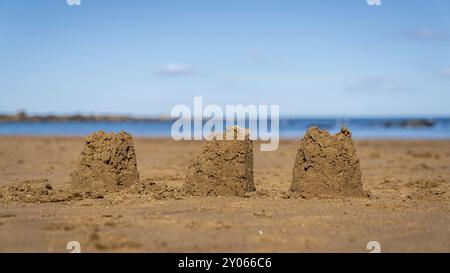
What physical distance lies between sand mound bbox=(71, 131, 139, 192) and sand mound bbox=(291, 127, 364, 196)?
337cm

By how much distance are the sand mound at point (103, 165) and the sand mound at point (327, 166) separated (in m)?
3.37

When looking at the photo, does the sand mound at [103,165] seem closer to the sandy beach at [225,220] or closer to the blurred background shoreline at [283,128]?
the sandy beach at [225,220]

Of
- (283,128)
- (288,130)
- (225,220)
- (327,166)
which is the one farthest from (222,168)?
(283,128)

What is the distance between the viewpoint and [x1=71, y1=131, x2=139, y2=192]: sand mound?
10219mm

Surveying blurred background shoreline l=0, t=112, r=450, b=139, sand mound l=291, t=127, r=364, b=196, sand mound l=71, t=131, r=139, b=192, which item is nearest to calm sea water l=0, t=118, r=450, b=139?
blurred background shoreline l=0, t=112, r=450, b=139

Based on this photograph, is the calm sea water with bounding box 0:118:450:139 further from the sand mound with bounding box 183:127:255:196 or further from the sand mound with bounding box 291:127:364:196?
the sand mound with bounding box 291:127:364:196

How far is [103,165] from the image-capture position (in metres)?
10.2

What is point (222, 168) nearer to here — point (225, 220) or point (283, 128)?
point (225, 220)

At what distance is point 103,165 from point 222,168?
2.32 meters

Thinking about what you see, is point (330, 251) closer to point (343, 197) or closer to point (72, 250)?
point (72, 250)

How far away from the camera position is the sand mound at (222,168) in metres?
9.72
